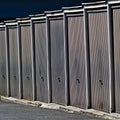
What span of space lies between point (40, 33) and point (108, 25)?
5781mm

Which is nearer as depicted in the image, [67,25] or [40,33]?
[67,25]

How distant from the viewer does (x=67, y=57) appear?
19.2 m

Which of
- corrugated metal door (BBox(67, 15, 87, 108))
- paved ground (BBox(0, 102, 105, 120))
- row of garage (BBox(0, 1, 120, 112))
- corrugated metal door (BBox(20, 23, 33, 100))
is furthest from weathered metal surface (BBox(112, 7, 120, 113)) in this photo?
corrugated metal door (BBox(20, 23, 33, 100))

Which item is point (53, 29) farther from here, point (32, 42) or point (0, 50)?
point (0, 50)

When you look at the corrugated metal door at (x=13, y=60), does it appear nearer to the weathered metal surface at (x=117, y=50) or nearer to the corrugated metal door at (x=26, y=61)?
the corrugated metal door at (x=26, y=61)

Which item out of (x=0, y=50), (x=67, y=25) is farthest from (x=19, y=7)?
(x=67, y=25)

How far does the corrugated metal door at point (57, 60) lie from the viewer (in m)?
19.6

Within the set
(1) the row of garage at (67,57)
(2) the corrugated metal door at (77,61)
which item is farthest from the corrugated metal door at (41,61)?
(2) the corrugated metal door at (77,61)

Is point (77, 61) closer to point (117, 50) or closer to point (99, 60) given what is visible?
point (99, 60)

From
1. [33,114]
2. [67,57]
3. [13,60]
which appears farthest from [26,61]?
[33,114]

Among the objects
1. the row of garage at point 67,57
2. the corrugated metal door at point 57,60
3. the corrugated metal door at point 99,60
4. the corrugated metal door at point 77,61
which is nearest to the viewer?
the row of garage at point 67,57

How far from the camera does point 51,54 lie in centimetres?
2050

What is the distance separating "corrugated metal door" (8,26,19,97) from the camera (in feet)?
79.5

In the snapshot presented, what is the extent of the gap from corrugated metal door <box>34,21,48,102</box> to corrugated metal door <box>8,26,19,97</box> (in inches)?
96.3
